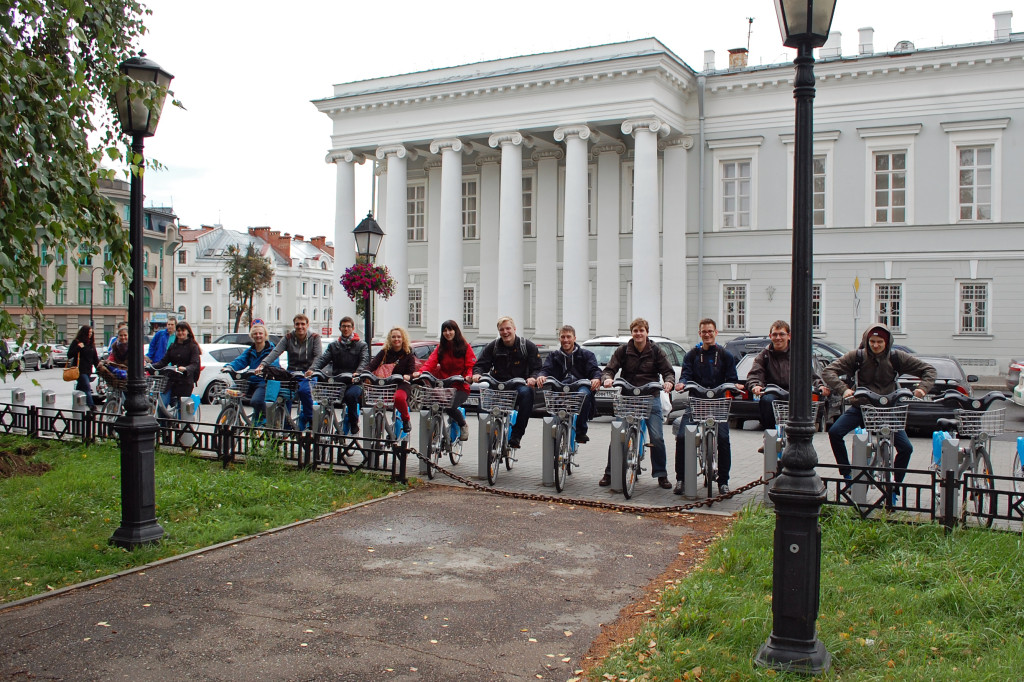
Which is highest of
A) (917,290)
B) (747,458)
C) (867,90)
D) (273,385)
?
Answer: (867,90)

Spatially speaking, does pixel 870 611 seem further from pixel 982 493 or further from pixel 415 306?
pixel 415 306

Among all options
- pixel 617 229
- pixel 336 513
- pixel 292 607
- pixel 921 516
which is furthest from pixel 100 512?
pixel 617 229

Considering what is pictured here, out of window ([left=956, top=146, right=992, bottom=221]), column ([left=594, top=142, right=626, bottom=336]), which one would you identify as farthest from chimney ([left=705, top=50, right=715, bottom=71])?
window ([left=956, top=146, right=992, bottom=221])

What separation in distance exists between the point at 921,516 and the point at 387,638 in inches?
205

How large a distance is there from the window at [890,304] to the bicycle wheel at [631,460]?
2483 centimetres

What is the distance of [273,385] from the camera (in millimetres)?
12328

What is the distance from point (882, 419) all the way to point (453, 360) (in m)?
5.34

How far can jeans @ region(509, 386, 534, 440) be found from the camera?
10625mm

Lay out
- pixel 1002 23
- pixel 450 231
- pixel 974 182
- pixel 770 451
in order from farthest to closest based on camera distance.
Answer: pixel 450 231, pixel 1002 23, pixel 974 182, pixel 770 451

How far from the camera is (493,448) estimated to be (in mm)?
10391

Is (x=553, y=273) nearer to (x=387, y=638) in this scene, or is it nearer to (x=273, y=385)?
(x=273, y=385)

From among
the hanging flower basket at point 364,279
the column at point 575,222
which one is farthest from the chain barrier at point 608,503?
the column at point 575,222

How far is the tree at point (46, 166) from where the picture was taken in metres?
5.19

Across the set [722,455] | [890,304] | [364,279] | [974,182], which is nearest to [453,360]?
[722,455]
